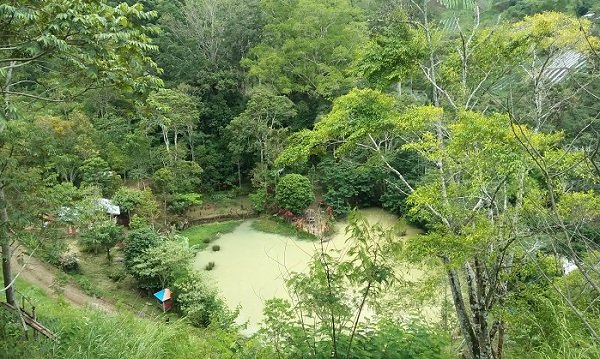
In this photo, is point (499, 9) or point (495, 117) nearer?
point (495, 117)

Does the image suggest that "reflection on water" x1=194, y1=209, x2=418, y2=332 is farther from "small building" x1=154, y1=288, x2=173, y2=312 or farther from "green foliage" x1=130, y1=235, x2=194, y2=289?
"small building" x1=154, y1=288, x2=173, y2=312

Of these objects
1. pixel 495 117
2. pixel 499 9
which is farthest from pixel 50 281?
pixel 499 9

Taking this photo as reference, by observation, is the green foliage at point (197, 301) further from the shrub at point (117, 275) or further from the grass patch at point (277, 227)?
the grass patch at point (277, 227)

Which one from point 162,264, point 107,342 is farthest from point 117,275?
point 107,342

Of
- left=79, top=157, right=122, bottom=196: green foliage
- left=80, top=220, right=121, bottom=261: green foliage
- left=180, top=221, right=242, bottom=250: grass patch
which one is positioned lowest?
left=180, top=221, right=242, bottom=250: grass patch

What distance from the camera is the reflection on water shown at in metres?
9.50

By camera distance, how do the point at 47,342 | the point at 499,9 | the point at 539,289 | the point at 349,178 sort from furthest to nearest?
the point at 499,9 → the point at 349,178 → the point at 539,289 → the point at 47,342

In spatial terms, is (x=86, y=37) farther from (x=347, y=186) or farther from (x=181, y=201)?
(x=347, y=186)

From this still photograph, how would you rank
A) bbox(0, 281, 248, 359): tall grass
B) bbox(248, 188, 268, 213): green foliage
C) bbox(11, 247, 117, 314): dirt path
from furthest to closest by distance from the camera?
bbox(248, 188, 268, 213): green foliage < bbox(11, 247, 117, 314): dirt path < bbox(0, 281, 248, 359): tall grass

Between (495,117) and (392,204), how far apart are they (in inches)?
360

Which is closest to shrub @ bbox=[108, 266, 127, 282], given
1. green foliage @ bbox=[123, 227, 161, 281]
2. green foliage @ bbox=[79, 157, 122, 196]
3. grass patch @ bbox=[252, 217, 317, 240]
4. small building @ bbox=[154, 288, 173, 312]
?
green foliage @ bbox=[123, 227, 161, 281]

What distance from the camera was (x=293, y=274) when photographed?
3.28 metres

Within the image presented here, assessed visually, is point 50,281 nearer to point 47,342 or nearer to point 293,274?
point 47,342

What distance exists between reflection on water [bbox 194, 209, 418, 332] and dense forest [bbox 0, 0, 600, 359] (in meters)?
0.44
